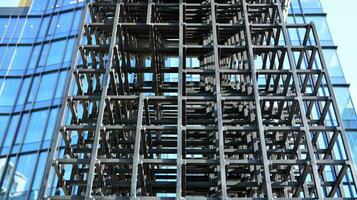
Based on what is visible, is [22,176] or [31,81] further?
[31,81]

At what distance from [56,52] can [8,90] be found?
422cm

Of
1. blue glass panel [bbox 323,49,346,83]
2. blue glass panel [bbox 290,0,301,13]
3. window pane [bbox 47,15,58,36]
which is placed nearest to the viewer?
blue glass panel [bbox 323,49,346,83]

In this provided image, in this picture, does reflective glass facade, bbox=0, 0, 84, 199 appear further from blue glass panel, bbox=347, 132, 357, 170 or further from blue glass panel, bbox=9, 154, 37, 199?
blue glass panel, bbox=347, 132, 357, 170

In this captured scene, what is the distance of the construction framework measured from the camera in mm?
13148

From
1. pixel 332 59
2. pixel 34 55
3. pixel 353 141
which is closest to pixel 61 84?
pixel 34 55

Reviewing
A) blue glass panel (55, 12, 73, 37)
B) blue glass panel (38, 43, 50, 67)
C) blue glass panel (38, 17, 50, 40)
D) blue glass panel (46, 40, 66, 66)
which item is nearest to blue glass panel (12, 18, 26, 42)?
blue glass panel (38, 17, 50, 40)

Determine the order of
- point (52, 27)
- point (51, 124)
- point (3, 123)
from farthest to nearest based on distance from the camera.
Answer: point (52, 27) < point (3, 123) < point (51, 124)

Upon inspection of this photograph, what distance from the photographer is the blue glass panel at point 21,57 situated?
1476 inches

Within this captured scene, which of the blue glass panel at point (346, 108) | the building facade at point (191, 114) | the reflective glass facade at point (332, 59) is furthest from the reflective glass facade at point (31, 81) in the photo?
the blue glass panel at point (346, 108)

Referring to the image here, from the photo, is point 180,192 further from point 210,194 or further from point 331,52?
point 331,52

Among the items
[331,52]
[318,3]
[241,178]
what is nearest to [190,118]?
[241,178]

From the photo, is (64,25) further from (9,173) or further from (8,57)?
(9,173)

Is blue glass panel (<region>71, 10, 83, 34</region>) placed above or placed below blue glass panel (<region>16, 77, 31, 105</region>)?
above

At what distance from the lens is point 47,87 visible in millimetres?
35656
